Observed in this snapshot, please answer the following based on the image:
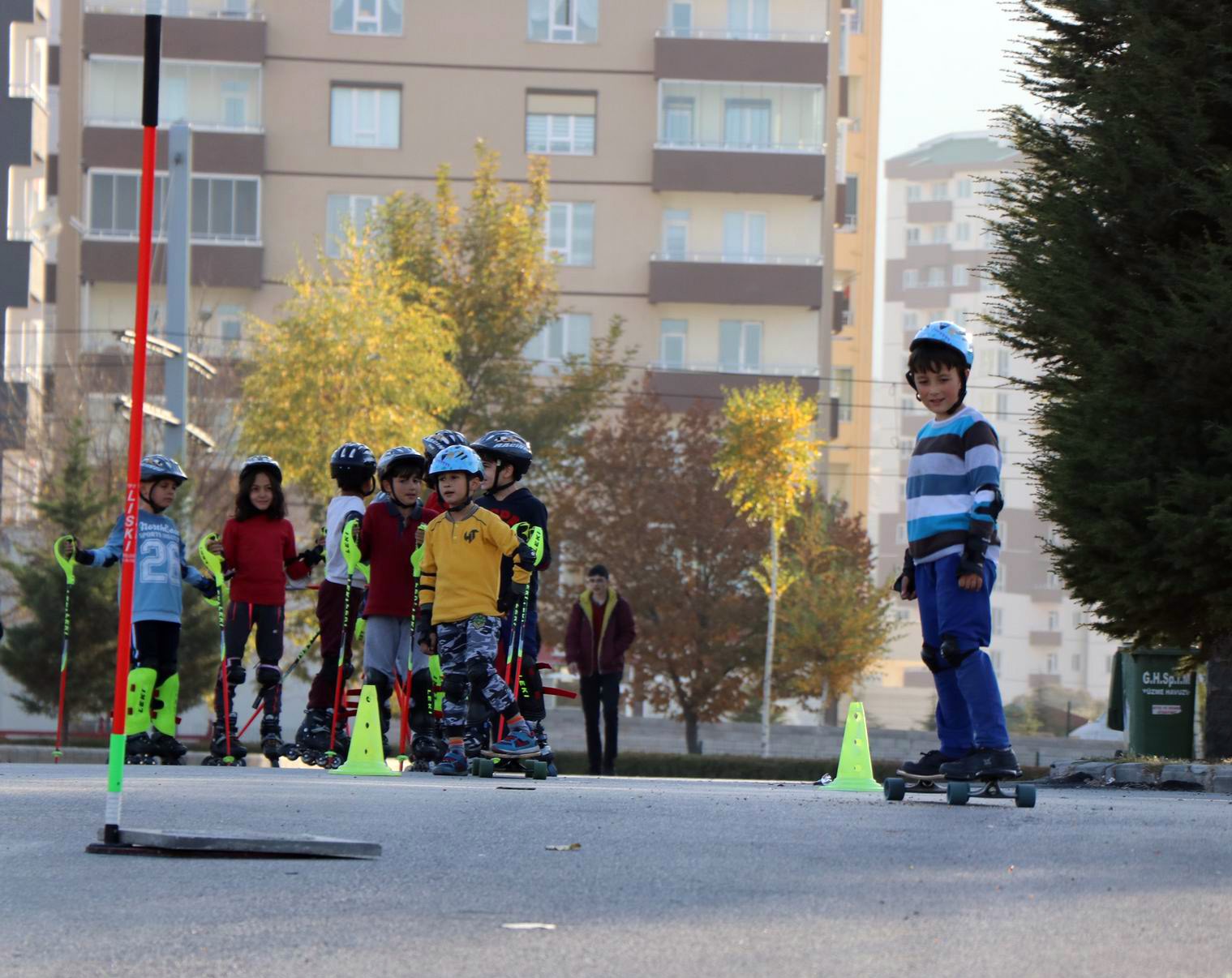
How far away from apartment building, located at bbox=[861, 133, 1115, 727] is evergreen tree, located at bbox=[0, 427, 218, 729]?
231 ft

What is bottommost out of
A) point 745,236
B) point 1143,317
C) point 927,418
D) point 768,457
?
point 1143,317

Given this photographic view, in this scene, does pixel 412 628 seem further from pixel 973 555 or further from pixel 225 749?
pixel 973 555

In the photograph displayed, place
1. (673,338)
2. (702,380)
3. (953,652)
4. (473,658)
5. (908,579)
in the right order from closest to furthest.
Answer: (953,652), (908,579), (473,658), (702,380), (673,338)

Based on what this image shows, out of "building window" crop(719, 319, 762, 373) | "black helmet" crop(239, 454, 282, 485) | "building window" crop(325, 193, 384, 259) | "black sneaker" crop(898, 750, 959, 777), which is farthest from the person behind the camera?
"building window" crop(719, 319, 762, 373)

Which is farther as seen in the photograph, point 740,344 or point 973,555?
point 740,344

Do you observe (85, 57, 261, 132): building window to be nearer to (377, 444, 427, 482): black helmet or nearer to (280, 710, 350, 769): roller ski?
(280, 710, 350, 769): roller ski

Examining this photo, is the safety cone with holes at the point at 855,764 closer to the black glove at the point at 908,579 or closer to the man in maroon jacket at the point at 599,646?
the black glove at the point at 908,579

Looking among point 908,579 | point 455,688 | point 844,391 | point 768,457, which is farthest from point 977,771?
point 844,391

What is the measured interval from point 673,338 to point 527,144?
22.9ft

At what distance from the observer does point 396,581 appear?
46.0 ft

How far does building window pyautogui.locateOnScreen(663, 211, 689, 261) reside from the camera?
65688mm

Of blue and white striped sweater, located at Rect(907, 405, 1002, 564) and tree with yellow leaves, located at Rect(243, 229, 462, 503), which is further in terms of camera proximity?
tree with yellow leaves, located at Rect(243, 229, 462, 503)

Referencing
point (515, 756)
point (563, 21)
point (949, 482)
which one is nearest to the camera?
point (949, 482)

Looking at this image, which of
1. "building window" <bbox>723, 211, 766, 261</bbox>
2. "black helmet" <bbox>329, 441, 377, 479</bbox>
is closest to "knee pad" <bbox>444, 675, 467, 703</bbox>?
"black helmet" <bbox>329, 441, 377, 479</bbox>
